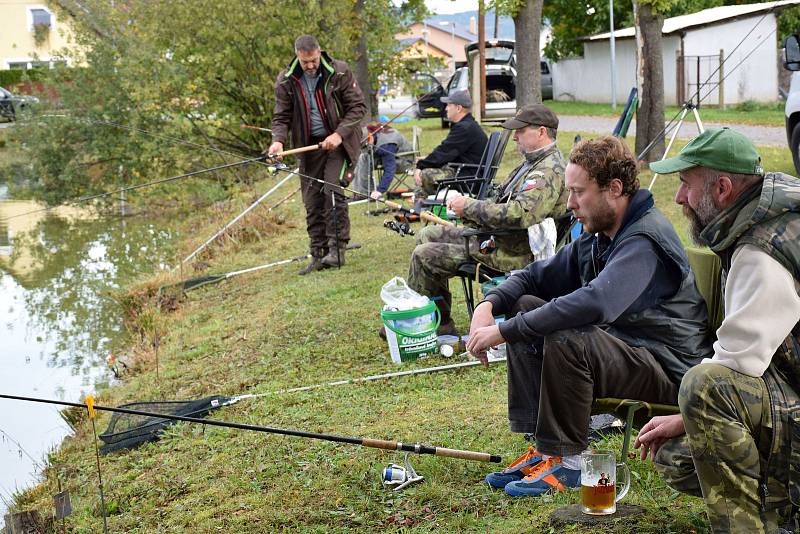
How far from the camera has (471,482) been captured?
12.2ft

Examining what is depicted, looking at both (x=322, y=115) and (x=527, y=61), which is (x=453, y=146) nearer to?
(x=322, y=115)

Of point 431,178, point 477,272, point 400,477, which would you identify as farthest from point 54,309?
point 400,477

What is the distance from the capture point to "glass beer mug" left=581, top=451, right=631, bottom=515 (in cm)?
309

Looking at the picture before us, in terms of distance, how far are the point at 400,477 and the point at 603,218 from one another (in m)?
1.22

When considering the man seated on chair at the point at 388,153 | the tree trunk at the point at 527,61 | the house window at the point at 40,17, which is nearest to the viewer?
the man seated on chair at the point at 388,153

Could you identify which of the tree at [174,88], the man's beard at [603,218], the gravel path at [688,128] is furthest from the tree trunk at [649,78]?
the man's beard at [603,218]

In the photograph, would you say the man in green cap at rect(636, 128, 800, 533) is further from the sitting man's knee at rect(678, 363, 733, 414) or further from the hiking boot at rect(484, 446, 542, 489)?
the hiking boot at rect(484, 446, 542, 489)

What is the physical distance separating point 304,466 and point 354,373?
1399 millimetres

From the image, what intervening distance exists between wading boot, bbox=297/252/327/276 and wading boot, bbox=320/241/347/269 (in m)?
0.04

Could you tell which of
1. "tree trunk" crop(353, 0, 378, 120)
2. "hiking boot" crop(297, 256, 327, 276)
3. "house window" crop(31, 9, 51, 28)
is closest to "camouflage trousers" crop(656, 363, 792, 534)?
"hiking boot" crop(297, 256, 327, 276)

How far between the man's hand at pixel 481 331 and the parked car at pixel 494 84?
686 inches

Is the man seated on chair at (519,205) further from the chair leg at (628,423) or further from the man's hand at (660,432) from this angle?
the man's hand at (660,432)

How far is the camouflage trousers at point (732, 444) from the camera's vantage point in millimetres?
2537

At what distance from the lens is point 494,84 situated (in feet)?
76.9
